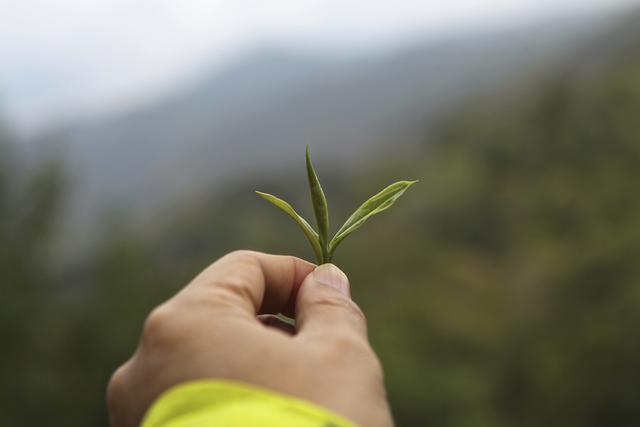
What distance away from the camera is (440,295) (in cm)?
4925

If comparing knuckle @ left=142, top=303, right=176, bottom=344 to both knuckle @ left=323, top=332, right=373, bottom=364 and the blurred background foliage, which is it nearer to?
knuckle @ left=323, top=332, right=373, bottom=364

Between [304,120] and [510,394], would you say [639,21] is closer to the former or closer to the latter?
[304,120]

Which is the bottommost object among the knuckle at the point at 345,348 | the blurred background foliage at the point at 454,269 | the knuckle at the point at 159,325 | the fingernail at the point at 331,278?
the blurred background foliage at the point at 454,269

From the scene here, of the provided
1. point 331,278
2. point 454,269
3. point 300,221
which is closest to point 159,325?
point 331,278

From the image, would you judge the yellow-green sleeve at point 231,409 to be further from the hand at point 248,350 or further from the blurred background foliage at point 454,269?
the blurred background foliage at point 454,269

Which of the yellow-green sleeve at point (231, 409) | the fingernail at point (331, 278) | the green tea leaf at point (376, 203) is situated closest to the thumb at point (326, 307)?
the fingernail at point (331, 278)

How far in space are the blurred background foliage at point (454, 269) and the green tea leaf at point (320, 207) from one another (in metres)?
21.6

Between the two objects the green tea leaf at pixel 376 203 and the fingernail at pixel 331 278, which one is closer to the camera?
the fingernail at pixel 331 278

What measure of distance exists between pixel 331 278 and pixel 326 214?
565 millimetres

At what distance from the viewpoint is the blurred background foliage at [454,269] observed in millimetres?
24219

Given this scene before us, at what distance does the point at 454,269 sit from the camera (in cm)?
5419

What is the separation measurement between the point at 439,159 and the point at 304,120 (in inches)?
4438

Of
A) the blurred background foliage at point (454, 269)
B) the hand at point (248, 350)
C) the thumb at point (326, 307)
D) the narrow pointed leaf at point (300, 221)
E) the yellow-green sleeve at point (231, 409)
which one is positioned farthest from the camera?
the blurred background foliage at point (454, 269)

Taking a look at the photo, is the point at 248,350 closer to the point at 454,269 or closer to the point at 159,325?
the point at 159,325
